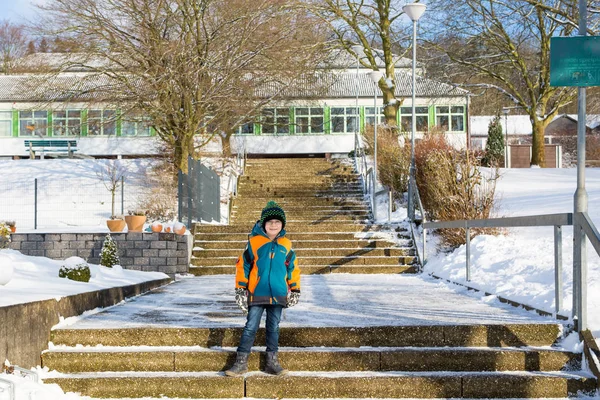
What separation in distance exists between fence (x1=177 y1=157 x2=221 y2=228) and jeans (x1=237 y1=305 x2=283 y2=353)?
9152mm

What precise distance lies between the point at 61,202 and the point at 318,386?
65.2ft

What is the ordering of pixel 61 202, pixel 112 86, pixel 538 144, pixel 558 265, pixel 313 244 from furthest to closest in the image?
pixel 538 144 < pixel 61 202 < pixel 112 86 < pixel 313 244 < pixel 558 265

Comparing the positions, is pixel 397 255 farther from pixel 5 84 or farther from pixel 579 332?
pixel 5 84

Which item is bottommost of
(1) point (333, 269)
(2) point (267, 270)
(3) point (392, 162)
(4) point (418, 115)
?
(1) point (333, 269)

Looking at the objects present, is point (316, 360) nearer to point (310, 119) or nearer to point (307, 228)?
point (307, 228)

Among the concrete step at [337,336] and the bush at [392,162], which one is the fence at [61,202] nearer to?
the bush at [392,162]

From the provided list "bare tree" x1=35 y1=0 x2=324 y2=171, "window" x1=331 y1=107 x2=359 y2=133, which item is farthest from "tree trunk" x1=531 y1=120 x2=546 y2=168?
"bare tree" x1=35 y1=0 x2=324 y2=171

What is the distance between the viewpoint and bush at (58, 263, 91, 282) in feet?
28.5

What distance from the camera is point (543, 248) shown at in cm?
1098

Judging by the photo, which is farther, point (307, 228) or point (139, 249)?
point (307, 228)

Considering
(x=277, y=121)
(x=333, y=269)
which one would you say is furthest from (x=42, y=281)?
(x=277, y=121)

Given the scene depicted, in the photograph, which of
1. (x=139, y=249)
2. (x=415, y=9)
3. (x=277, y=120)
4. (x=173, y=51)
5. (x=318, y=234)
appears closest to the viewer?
(x=139, y=249)

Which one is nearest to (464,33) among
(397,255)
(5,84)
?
(397,255)

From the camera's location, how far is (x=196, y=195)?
1641 centimetres
